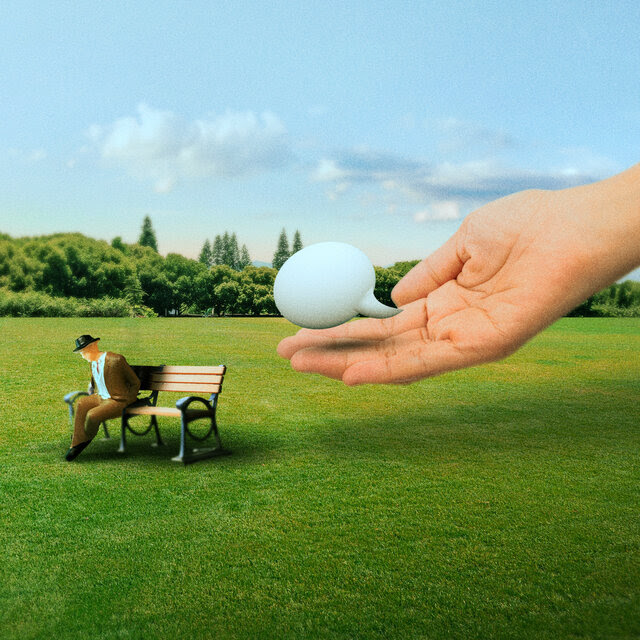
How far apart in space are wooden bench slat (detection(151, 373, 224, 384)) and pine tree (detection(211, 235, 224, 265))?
254 feet

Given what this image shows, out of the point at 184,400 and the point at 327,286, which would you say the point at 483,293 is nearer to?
the point at 327,286

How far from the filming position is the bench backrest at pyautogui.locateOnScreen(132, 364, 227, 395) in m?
7.07

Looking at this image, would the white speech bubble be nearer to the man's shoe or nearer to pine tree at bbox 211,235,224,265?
the man's shoe

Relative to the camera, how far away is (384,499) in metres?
5.41

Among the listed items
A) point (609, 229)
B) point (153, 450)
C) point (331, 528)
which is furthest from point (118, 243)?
point (609, 229)

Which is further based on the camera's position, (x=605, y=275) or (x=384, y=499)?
(x=384, y=499)

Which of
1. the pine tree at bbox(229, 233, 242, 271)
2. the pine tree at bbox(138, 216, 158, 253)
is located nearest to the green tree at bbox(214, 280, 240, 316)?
the pine tree at bbox(229, 233, 242, 271)

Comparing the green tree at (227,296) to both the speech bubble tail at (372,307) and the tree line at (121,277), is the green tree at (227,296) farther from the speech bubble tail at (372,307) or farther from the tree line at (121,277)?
the speech bubble tail at (372,307)

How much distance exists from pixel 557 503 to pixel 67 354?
13580mm

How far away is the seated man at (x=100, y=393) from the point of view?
6.64m

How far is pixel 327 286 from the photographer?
13.2ft

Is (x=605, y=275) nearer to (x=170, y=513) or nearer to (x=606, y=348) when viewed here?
(x=170, y=513)

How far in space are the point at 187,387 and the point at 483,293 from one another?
3981mm

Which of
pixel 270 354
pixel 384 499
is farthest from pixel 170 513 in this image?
pixel 270 354
